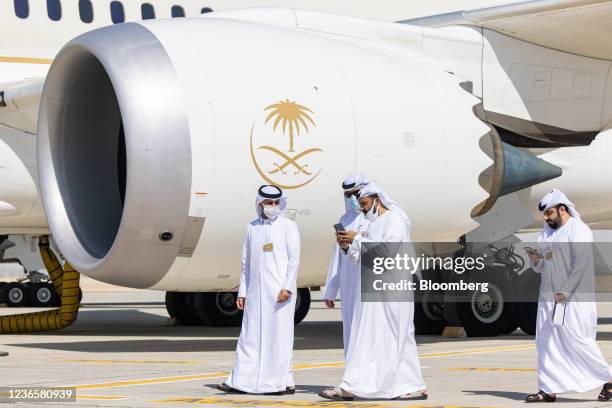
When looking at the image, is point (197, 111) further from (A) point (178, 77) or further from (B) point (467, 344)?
(B) point (467, 344)

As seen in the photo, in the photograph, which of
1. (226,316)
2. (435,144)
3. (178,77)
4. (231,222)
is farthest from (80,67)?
(226,316)

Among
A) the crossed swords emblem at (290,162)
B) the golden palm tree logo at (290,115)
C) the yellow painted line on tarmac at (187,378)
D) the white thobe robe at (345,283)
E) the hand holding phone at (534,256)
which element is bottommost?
the yellow painted line on tarmac at (187,378)

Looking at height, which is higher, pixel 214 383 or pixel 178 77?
pixel 178 77

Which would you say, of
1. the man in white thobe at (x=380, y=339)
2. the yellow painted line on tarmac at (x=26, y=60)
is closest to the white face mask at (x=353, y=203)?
the man in white thobe at (x=380, y=339)

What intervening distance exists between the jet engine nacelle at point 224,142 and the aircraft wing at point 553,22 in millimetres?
1197

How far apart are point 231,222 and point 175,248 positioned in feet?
1.90

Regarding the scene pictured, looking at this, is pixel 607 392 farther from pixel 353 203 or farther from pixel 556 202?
pixel 353 203

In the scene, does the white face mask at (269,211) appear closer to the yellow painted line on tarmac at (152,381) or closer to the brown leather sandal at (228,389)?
the brown leather sandal at (228,389)

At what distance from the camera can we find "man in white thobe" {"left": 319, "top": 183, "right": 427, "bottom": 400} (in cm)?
905

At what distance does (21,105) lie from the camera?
54.6 feet

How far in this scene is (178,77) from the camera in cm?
1198

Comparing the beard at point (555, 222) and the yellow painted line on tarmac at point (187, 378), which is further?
the yellow painted line on tarmac at point (187, 378)

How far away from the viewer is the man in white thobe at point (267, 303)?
9.65 metres

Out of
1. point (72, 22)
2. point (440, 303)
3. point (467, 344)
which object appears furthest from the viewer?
point (72, 22)
